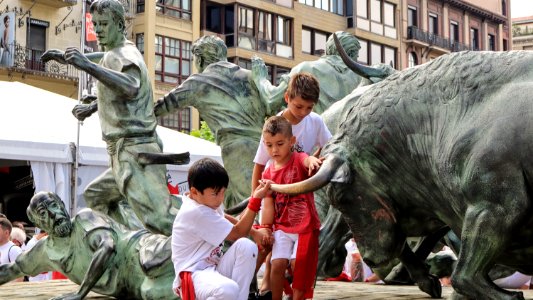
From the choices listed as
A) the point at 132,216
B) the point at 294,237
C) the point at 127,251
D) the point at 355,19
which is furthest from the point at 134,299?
the point at 355,19

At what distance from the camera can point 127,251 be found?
658 centimetres

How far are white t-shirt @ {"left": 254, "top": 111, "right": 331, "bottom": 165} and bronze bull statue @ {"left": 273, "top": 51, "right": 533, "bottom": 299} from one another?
0.82 ft

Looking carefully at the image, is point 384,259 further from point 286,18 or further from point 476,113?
point 286,18

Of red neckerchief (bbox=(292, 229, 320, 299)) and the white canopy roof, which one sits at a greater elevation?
the white canopy roof

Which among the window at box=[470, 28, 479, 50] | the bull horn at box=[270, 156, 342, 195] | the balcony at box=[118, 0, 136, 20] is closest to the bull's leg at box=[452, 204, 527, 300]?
the bull horn at box=[270, 156, 342, 195]

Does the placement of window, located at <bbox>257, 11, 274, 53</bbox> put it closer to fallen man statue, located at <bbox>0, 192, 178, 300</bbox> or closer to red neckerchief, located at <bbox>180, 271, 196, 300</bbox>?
fallen man statue, located at <bbox>0, 192, 178, 300</bbox>

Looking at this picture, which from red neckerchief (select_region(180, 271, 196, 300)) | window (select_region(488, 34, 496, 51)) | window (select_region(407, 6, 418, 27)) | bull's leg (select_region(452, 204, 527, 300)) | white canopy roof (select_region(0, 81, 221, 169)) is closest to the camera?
bull's leg (select_region(452, 204, 527, 300))

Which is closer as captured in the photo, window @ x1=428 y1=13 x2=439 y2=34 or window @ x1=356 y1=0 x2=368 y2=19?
window @ x1=356 y1=0 x2=368 y2=19

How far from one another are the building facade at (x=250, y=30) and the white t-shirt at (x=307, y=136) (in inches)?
1056

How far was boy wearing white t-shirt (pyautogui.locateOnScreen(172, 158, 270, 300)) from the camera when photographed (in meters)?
4.46

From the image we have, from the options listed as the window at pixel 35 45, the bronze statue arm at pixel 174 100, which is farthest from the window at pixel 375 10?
the bronze statue arm at pixel 174 100

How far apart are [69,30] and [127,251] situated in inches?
1239

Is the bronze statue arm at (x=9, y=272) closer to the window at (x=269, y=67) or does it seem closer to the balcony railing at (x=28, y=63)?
the balcony railing at (x=28, y=63)

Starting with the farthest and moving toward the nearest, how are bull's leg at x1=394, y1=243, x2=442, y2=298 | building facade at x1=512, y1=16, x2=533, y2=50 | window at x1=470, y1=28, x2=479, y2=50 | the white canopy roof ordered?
building facade at x1=512, y1=16, x2=533, y2=50, window at x1=470, y1=28, x2=479, y2=50, the white canopy roof, bull's leg at x1=394, y1=243, x2=442, y2=298
